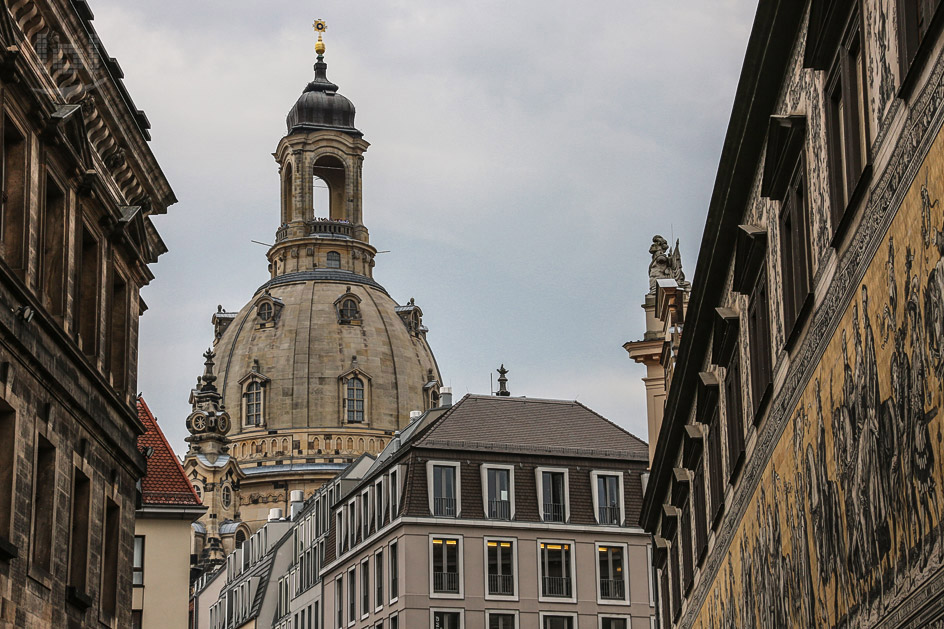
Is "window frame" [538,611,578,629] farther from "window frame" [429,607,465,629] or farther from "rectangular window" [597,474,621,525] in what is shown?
"rectangular window" [597,474,621,525]

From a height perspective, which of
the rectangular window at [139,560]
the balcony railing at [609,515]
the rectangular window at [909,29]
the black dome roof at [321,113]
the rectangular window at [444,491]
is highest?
the black dome roof at [321,113]

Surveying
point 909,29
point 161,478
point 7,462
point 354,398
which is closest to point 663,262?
point 161,478

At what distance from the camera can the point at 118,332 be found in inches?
1319

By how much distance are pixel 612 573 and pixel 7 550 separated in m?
49.2

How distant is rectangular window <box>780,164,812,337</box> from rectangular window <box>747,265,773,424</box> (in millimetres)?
1642

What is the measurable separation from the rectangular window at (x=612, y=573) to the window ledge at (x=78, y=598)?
4353cm

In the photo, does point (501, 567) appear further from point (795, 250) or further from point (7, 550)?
point (795, 250)

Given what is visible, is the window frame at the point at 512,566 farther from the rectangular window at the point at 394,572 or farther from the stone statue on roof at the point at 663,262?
the stone statue on roof at the point at 663,262

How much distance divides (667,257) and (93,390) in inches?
962

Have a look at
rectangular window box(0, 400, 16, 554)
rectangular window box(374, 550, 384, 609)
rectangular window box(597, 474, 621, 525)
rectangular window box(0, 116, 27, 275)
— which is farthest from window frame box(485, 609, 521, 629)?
rectangular window box(0, 400, 16, 554)

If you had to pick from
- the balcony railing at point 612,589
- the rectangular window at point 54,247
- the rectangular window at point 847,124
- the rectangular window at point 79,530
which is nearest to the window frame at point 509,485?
the balcony railing at point 612,589

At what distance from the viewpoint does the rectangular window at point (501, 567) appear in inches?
2724

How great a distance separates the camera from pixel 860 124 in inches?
651

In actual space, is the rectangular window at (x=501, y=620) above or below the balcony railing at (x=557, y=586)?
below
